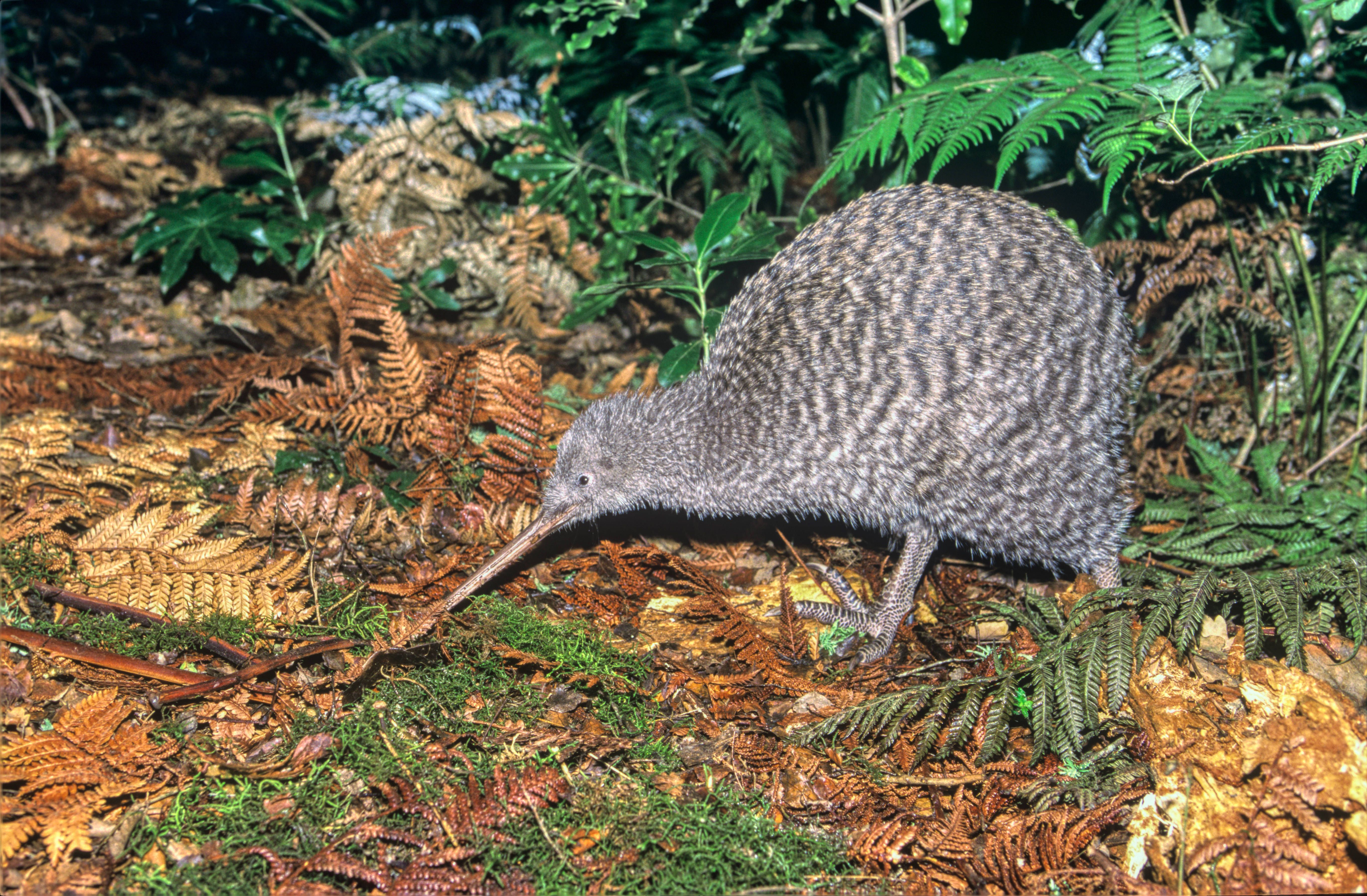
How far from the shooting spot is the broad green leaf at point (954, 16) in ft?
16.1

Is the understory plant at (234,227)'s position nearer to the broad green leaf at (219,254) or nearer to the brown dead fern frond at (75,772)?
the broad green leaf at (219,254)

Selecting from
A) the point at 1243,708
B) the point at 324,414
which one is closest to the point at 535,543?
the point at 324,414

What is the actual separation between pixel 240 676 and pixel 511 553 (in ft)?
4.07

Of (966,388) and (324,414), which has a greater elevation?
(966,388)

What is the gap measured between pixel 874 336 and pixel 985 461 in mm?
729

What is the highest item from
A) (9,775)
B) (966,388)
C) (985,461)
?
(966,388)

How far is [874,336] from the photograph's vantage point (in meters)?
4.20

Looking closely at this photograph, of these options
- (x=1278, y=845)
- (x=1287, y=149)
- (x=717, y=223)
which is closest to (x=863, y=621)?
(x=1278, y=845)

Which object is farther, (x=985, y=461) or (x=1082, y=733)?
(x=985, y=461)

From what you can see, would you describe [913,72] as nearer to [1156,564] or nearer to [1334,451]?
[1156,564]

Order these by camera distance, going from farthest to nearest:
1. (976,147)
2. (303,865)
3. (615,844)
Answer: (976,147)
(615,844)
(303,865)

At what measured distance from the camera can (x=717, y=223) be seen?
4.94 m

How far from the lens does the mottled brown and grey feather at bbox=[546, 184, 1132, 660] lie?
411cm

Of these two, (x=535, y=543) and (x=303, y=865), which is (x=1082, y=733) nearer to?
(x=535, y=543)
